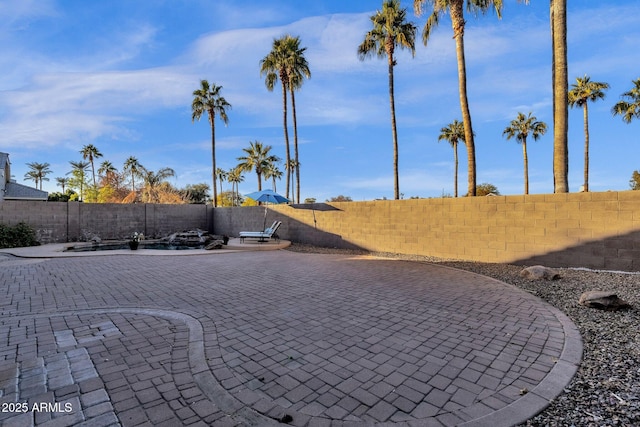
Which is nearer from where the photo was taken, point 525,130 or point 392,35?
point 392,35

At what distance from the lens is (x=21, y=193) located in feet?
70.2

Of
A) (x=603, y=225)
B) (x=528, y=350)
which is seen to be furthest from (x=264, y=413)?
(x=603, y=225)

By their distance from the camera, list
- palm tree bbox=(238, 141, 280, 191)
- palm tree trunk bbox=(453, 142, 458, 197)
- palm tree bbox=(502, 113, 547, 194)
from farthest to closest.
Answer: palm tree trunk bbox=(453, 142, 458, 197), palm tree bbox=(502, 113, 547, 194), palm tree bbox=(238, 141, 280, 191)

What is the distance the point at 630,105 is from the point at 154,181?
1625 inches

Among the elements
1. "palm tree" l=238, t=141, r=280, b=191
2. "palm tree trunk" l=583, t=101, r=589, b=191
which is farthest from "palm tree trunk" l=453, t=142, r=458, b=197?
"palm tree" l=238, t=141, r=280, b=191

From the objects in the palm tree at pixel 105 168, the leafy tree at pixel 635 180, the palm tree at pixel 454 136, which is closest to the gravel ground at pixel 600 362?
the palm tree at pixel 454 136

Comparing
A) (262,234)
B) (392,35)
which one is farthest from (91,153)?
(392,35)

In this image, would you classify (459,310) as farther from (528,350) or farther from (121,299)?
(121,299)

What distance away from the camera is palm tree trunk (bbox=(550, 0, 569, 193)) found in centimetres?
716

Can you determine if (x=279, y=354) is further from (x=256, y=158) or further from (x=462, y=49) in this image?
(x=256, y=158)

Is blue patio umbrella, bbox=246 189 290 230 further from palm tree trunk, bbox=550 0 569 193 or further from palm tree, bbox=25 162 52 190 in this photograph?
palm tree, bbox=25 162 52 190

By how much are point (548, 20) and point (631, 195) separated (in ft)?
22.0

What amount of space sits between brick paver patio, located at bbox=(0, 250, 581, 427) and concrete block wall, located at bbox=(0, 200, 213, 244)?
1006 centimetres

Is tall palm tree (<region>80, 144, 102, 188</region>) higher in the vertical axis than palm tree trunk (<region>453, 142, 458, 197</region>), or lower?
higher
